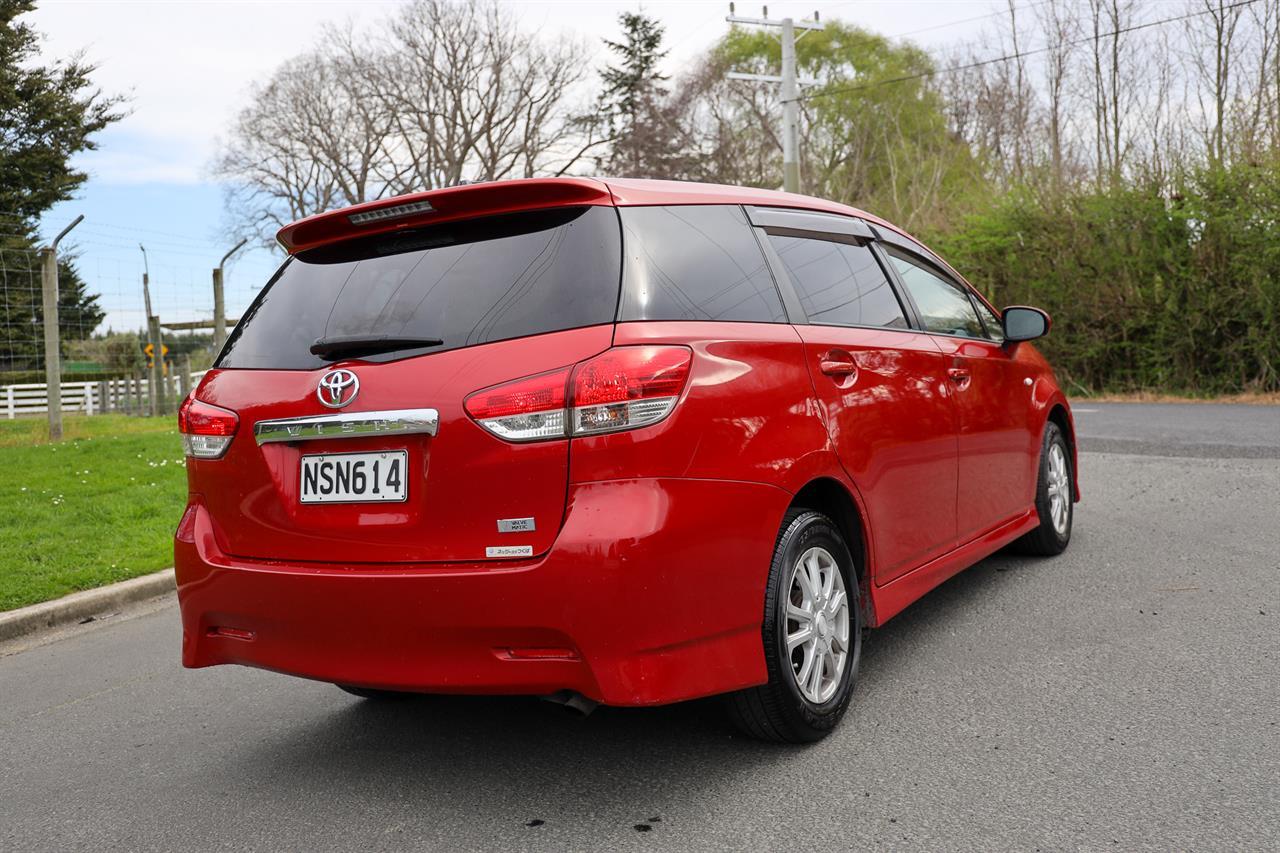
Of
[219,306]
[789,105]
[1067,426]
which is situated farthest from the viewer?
[789,105]

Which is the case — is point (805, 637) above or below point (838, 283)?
below

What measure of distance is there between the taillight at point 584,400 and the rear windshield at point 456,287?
0.16 m

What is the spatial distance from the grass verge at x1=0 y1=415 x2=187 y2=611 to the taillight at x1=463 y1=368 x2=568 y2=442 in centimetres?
420

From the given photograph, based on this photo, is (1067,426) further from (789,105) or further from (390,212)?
(789,105)

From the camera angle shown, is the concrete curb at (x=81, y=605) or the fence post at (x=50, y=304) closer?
the concrete curb at (x=81, y=605)

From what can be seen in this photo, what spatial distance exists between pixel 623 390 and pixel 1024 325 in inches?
125

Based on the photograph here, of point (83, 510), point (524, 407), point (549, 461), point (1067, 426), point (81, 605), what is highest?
point (524, 407)

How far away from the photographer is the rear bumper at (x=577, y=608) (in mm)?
2693

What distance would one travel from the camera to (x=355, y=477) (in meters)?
2.93

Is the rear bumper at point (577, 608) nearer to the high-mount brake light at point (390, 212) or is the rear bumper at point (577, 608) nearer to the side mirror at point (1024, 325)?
the high-mount brake light at point (390, 212)

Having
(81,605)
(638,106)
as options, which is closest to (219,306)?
(81,605)

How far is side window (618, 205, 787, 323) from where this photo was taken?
9.70ft

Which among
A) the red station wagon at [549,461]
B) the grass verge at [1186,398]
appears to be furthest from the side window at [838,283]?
the grass verge at [1186,398]

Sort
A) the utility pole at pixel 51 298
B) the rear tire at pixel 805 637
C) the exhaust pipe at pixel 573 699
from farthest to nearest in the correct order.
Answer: the utility pole at pixel 51 298 < the rear tire at pixel 805 637 < the exhaust pipe at pixel 573 699
